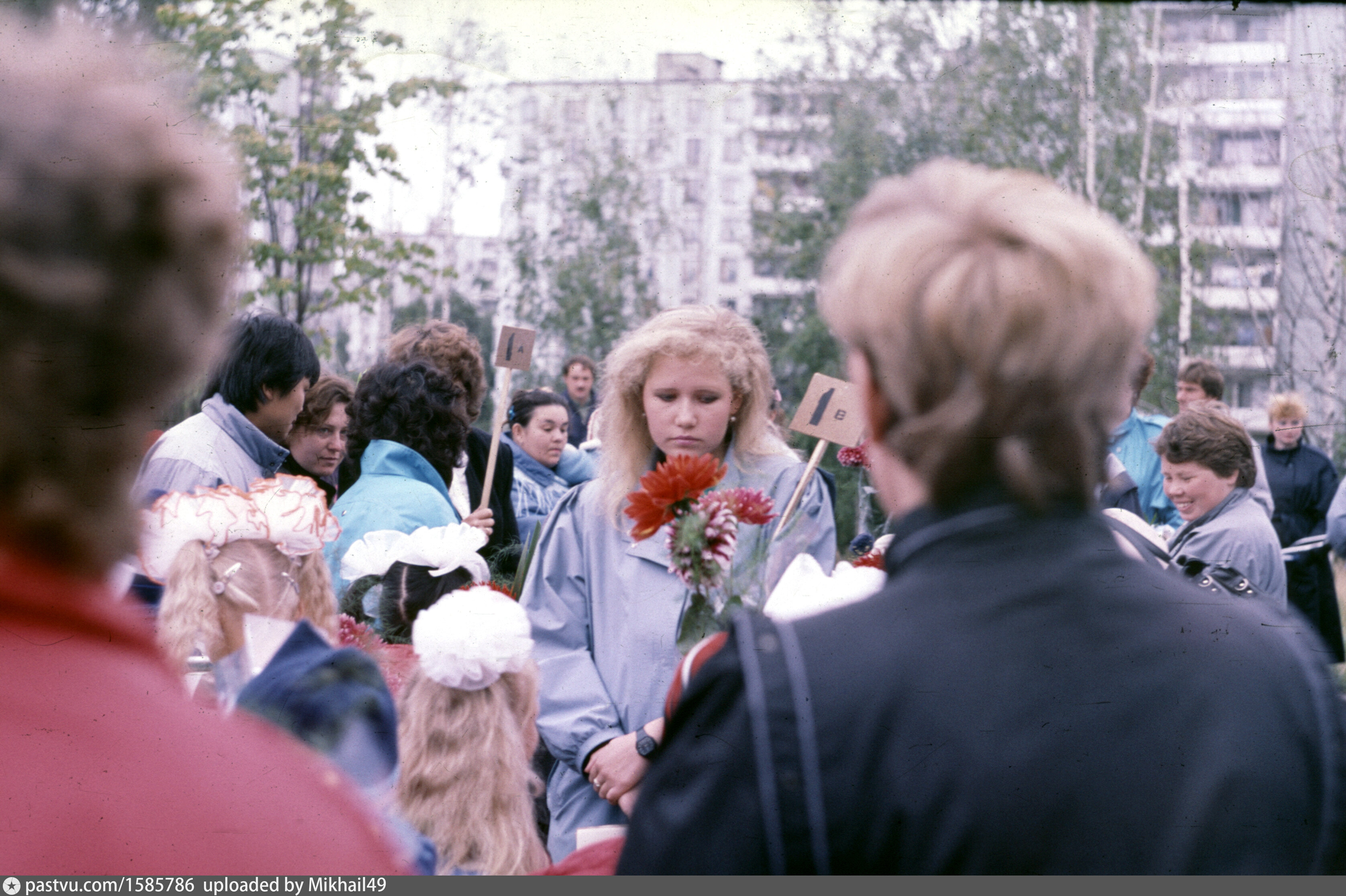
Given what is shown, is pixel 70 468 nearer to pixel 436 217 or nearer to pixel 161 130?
pixel 161 130

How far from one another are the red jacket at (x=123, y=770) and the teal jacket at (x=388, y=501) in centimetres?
240

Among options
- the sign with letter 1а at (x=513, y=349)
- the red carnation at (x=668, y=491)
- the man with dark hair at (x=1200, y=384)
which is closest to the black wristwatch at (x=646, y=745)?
the red carnation at (x=668, y=491)

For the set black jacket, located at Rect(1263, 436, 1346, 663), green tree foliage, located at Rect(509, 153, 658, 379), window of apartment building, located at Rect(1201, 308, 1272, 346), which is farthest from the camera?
green tree foliage, located at Rect(509, 153, 658, 379)

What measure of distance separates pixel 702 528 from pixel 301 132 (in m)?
6.34

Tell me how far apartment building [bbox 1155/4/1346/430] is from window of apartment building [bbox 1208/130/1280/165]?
2 cm

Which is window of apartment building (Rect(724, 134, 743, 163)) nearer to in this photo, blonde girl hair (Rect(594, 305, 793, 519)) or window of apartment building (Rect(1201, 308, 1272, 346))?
window of apartment building (Rect(1201, 308, 1272, 346))

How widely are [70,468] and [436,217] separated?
8624 millimetres

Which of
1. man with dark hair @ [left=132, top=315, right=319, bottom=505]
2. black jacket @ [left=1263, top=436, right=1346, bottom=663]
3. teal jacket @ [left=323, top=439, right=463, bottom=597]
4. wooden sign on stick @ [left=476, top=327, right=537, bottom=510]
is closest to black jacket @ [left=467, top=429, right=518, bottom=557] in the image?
wooden sign on stick @ [left=476, top=327, right=537, bottom=510]

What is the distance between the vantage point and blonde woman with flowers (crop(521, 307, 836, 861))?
7.44 feet

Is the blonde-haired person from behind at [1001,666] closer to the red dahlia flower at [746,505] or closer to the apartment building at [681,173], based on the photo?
the red dahlia flower at [746,505]

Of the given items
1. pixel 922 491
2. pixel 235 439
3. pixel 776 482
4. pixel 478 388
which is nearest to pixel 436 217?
pixel 478 388

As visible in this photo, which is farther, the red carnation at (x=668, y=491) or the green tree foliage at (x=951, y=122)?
the green tree foliage at (x=951, y=122)

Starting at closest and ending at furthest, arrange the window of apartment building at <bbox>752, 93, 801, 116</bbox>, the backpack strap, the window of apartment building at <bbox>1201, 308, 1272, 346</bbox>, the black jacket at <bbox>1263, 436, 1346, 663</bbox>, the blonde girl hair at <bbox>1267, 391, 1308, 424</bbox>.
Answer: the backpack strap < the black jacket at <bbox>1263, 436, 1346, 663</bbox> < the blonde girl hair at <bbox>1267, 391, 1308, 424</bbox> < the window of apartment building at <bbox>1201, 308, 1272, 346</bbox> < the window of apartment building at <bbox>752, 93, 801, 116</bbox>

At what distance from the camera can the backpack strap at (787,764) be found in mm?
868
